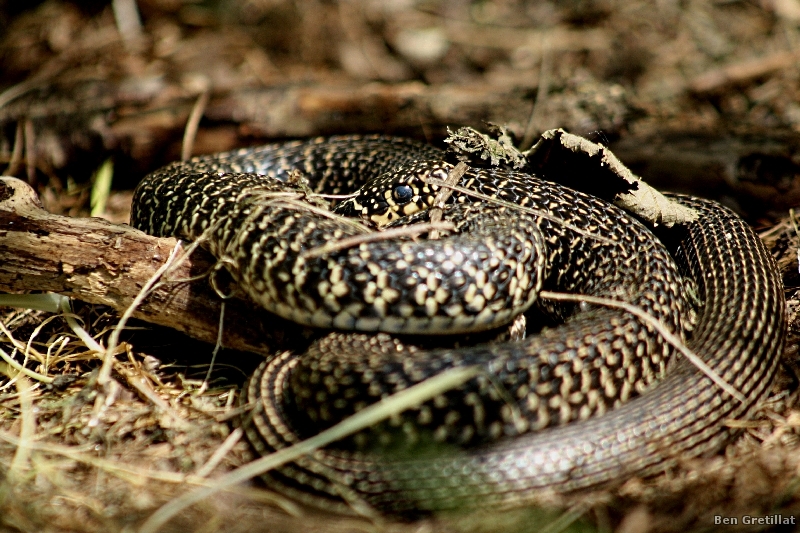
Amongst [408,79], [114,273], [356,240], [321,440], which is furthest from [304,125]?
[321,440]

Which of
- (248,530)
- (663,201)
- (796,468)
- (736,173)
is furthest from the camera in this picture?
(736,173)

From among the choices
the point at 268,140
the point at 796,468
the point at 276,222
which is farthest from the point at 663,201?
the point at 268,140

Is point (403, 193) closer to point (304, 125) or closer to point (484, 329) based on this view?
point (484, 329)

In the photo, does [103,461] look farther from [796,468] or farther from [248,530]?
[796,468]

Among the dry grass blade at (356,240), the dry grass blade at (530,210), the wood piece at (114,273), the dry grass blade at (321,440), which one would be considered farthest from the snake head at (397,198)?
the dry grass blade at (321,440)

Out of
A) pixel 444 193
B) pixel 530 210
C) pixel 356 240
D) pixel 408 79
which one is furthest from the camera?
pixel 408 79
